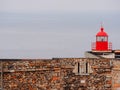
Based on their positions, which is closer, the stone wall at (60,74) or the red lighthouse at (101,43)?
the stone wall at (60,74)

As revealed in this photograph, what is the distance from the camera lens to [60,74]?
25719 mm

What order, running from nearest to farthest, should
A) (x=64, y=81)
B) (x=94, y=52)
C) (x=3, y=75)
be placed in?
(x=3, y=75) < (x=64, y=81) < (x=94, y=52)

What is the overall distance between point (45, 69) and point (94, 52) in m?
9.98

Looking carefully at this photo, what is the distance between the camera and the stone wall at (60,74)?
968 inches

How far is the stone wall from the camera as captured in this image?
80.6 ft

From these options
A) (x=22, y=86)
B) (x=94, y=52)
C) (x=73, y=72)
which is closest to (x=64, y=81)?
(x=73, y=72)

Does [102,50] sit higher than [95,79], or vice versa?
[102,50]

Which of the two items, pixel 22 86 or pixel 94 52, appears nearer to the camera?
pixel 22 86

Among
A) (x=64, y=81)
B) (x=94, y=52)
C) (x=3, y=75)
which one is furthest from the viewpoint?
(x=94, y=52)

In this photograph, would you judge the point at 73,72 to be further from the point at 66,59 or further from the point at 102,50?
the point at 102,50

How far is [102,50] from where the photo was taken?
34469 millimetres

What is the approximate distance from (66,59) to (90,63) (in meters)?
1.73

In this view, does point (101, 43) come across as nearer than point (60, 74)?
No

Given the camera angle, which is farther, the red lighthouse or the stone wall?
the red lighthouse
